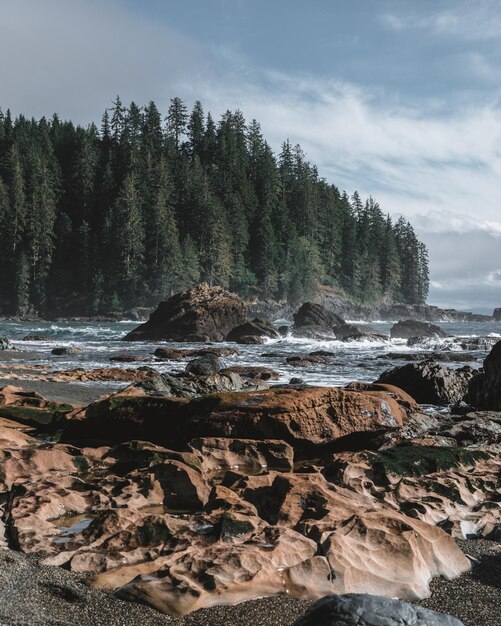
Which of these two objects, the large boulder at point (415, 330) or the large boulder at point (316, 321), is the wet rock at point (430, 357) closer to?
the large boulder at point (316, 321)

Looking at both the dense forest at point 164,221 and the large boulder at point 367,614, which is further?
the dense forest at point 164,221

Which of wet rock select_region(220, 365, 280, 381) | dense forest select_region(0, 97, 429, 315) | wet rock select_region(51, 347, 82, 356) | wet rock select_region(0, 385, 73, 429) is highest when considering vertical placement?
dense forest select_region(0, 97, 429, 315)

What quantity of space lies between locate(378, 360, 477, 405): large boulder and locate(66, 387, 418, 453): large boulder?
5.58 metres

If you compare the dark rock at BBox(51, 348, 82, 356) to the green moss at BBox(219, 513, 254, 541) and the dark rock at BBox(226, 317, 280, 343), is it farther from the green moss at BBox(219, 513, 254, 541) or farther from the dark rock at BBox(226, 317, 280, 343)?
the green moss at BBox(219, 513, 254, 541)

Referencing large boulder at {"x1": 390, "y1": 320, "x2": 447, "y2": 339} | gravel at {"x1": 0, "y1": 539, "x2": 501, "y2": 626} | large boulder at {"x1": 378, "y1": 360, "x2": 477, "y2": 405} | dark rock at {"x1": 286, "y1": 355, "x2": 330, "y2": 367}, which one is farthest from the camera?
large boulder at {"x1": 390, "y1": 320, "x2": 447, "y2": 339}

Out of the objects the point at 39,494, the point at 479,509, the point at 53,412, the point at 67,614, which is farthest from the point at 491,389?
the point at 67,614

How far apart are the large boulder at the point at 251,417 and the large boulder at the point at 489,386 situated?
467cm

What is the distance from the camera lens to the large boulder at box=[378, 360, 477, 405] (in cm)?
1412

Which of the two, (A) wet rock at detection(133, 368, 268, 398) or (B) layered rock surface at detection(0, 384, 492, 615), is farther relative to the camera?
(A) wet rock at detection(133, 368, 268, 398)

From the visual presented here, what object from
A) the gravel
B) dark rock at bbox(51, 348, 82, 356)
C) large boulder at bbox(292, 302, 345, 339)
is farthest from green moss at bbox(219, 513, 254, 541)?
large boulder at bbox(292, 302, 345, 339)

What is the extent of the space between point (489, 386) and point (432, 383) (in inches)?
64.6

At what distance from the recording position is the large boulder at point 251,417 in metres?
7.80

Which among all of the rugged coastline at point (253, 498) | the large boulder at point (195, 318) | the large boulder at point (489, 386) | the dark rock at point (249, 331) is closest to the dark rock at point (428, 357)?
the dark rock at point (249, 331)

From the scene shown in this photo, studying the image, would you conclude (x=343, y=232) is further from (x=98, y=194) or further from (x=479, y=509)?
(x=479, y=509)
